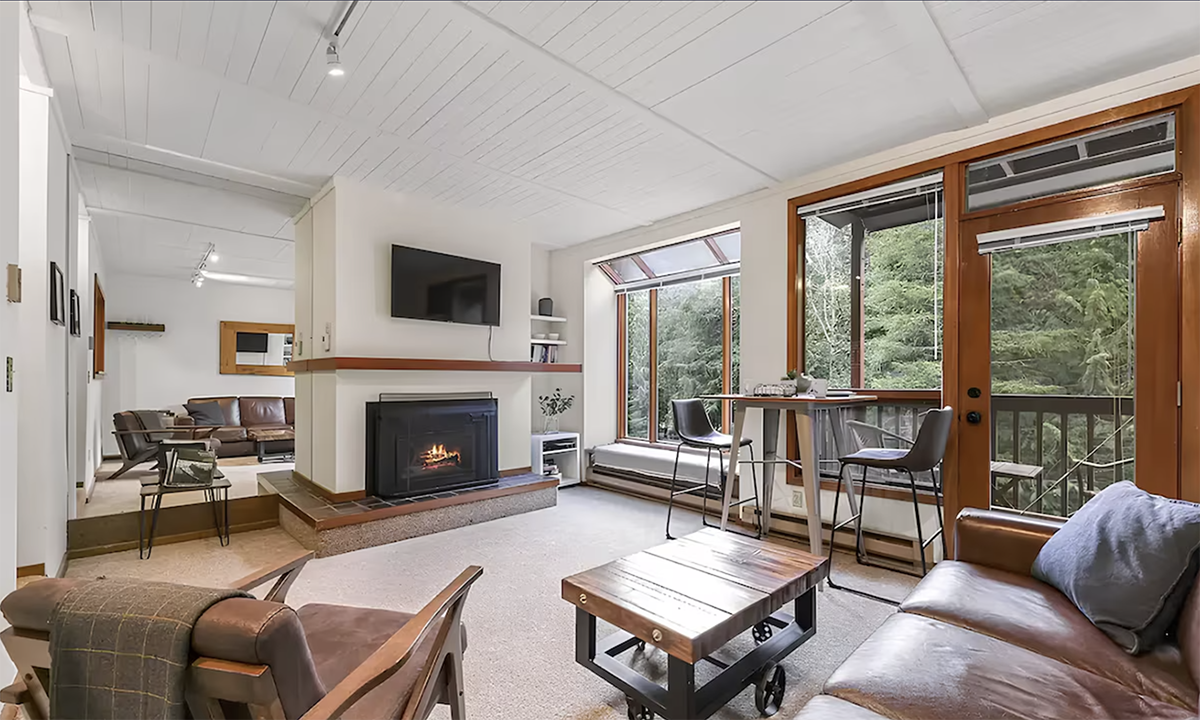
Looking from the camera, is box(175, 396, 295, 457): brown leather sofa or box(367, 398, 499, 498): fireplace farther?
box(175, 396, 295, 457): brown leather sofa

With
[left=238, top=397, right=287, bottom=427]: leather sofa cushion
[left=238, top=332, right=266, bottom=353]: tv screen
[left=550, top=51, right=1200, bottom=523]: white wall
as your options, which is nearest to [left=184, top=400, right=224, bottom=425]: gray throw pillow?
[left=238, top=397, right=287, bottom=427]: leather sofa cushion

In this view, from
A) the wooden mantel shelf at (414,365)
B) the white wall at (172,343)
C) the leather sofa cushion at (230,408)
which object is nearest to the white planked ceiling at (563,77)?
the wooden mantel shelf at (414,365)

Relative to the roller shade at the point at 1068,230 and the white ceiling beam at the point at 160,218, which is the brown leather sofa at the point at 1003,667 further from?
the white ceiling beam at the point at 160,218

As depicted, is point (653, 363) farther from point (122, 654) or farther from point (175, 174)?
point (122, 654)

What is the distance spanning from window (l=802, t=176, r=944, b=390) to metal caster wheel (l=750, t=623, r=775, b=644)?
1812 millimetres

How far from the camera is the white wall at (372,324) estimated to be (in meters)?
3.68

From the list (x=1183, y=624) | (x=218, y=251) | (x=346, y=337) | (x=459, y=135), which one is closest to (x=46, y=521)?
(x=346, y=337)

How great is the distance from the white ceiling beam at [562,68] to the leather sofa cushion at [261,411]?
6.62 metres

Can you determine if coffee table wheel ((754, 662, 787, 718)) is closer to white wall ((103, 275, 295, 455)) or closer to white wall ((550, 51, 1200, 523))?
white wall ((550, 51, 1200, 523))

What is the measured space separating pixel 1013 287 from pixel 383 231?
12.9ft

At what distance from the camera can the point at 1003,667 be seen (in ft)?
4.28

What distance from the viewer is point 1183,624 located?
139cm

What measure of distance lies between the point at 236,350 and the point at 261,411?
3.60 feet

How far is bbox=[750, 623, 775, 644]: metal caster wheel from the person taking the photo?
2129 millimetres
